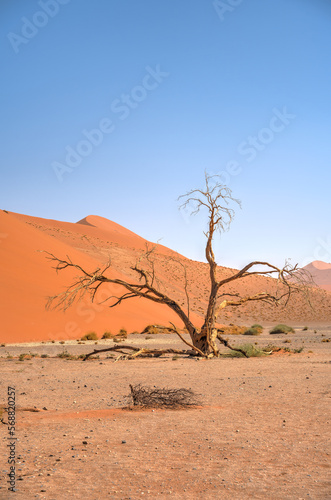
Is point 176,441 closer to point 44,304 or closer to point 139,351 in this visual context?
point 139,351

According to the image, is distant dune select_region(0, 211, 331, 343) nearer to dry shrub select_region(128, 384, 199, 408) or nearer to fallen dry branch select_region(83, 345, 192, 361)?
fallen dry branch select_region(83, 345, 192, 361)

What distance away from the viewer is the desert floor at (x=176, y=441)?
519 cm

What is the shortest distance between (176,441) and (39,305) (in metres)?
26.9

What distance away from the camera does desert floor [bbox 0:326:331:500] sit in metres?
5.19

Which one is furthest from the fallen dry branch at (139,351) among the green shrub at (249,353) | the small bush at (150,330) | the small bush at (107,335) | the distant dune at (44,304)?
the small bush at (150,330)

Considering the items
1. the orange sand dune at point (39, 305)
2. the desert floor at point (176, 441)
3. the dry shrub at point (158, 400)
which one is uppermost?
the orange sand dune at point (39, 305)

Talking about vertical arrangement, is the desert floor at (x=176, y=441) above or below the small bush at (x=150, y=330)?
below

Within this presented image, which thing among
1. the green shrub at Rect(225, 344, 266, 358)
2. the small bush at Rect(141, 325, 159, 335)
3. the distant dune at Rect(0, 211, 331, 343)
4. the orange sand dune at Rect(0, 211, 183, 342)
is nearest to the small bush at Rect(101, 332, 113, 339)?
the distant dune at Rect(0, 211, 331, 343)

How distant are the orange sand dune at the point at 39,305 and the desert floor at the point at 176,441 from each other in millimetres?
17807

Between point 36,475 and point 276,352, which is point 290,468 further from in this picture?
point 276,352

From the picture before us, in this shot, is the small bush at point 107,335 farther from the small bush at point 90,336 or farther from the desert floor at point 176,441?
the desert floor at point 176,441

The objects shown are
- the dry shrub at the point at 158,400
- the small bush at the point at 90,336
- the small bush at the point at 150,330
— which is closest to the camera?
the dry shrub at the point at 158,400

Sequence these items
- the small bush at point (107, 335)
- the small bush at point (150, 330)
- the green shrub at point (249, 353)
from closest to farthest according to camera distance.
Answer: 1. the green shrub at point (249, 353)
2. the small bush at point (107, 335)
3. the small bush at point (150, 330)

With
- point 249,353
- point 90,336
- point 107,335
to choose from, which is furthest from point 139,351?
point 107,335
